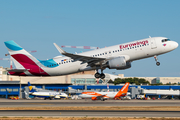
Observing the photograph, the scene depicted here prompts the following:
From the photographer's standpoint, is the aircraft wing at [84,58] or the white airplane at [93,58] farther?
the aircraft wing at [84,58]

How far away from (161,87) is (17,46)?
103m

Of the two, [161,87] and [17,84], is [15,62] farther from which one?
[161,87]

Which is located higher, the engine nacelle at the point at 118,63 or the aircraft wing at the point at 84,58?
the aircraft wing at the point at 84,58

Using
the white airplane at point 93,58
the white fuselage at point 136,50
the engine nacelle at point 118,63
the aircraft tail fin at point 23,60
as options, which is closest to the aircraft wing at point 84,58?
the white airplane at point 93,58

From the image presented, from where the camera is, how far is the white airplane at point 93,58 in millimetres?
49625

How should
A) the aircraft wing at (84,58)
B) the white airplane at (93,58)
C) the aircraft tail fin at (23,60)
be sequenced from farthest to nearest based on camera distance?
the aircraft tail fin at (23,60) → the aircraft wing at (84,58) → the white airplane at (93,58)

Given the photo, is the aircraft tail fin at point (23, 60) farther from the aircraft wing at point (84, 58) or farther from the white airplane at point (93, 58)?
the aircraft wing at point (84, 58)

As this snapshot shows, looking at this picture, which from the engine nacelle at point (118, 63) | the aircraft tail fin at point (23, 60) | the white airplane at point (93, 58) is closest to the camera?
the white airplane at point (93, 58)

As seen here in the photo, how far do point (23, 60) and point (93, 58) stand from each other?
16.1m

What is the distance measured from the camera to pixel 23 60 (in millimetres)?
57312

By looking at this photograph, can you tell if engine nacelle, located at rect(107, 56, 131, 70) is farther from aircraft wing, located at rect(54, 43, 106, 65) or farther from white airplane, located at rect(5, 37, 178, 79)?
aircraft wing, located at rect(54, 43, 106, 65)

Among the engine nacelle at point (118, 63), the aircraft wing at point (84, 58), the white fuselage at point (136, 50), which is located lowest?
the engine nacelle at point (118, 63)

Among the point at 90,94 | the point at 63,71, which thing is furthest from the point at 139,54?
the point at 90,94

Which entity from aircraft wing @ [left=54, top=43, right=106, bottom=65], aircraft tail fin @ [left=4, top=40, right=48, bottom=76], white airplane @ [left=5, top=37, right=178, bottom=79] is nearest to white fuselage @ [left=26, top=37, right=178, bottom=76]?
white airplane @ [left=5, top=37, right=178, bottom=79]
